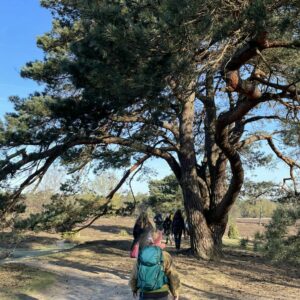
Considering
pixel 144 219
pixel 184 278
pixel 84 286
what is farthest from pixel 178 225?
pixel 144 219

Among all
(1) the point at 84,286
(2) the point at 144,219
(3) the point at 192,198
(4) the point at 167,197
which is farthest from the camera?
(4) the point at 167,197

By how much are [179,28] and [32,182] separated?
24.0ft

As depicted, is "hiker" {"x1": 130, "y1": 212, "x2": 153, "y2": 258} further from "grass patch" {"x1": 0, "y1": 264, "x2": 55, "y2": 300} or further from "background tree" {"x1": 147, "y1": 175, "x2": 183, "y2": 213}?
"background tree" {"x1": 147, "y1": 175, "x2": 183, "y2": 213}

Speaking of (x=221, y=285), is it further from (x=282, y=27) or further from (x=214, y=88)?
(x=282, y=27)

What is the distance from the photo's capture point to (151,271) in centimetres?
449

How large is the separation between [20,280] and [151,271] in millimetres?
6372

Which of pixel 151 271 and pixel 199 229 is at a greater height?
pixel 199 229

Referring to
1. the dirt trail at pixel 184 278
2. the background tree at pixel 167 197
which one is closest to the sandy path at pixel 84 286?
the dirt trail at pixel 184 278

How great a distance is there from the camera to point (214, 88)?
9812mm

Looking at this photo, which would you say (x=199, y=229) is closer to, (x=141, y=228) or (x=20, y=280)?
(x=141, y=228)

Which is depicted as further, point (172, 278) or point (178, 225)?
point (178, 225)

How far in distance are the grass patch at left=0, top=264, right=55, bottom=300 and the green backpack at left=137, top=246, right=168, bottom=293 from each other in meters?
4.68

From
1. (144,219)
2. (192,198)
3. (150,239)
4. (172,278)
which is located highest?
(192,198)

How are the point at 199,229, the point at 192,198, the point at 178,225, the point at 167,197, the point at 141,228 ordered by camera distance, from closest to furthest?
the point at 141,228, the point at 199,229, the point at 192,198, the point at 178,225, the point at 167,197
